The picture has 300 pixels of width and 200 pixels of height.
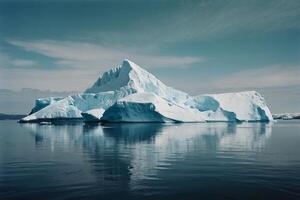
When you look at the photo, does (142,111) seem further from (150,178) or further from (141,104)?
(150,178)

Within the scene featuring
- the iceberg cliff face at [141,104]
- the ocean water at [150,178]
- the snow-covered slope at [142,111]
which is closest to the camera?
the ocean water at [150,178]

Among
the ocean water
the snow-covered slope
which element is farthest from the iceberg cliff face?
the ocean water

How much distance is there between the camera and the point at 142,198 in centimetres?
992

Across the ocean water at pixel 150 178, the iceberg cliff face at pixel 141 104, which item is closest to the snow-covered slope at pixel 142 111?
Result: the iceberg cliff face at pixel 141 104

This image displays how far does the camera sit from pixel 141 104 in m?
78.2

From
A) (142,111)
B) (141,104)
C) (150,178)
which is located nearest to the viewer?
(150,178)

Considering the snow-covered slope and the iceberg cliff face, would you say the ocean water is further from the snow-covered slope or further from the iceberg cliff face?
the iceberg cliff face

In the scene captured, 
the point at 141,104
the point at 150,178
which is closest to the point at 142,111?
the point at 141,104

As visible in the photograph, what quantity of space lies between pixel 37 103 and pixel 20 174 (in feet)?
332

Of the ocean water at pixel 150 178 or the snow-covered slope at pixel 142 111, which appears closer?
the ocean water at pixel 150 178

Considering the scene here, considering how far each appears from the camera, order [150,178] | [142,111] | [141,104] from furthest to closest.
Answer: [142,111], [141,104], [150,178]

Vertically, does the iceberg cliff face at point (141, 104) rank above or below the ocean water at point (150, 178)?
above

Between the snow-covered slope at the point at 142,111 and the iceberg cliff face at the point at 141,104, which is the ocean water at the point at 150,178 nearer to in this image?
the snow-covered slope at the point at 142,111

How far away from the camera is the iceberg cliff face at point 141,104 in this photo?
80375 mm
